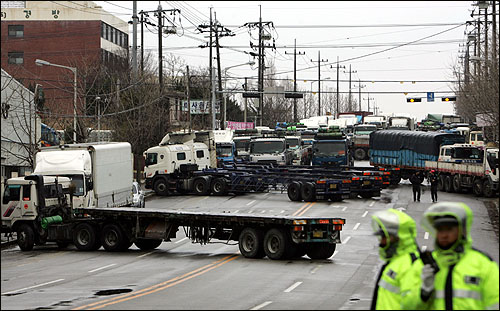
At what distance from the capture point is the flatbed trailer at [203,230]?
74.0ft

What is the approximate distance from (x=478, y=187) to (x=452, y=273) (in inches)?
1486

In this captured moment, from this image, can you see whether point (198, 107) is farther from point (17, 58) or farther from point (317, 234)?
Result: point (317, 234)

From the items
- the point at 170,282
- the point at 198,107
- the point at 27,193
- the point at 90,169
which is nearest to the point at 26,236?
the point at 27,193

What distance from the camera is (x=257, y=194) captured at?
45.8 metres

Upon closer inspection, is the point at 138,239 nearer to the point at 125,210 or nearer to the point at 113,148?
the point at 125,210

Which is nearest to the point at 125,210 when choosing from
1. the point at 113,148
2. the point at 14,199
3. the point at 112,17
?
the point at 14,199

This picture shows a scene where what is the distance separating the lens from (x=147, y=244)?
27469mm

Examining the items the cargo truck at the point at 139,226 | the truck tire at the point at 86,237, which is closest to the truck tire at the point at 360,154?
the cargo truck at the point at 139,226

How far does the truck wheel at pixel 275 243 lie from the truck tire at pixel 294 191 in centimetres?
1745

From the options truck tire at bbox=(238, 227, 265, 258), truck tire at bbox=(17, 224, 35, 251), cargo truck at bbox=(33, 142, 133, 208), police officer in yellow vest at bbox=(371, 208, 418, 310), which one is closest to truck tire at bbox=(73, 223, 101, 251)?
truck tire at bbox=(17, 224, 35, 251)

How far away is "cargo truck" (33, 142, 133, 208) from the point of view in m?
30.2

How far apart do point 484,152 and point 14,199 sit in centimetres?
2544

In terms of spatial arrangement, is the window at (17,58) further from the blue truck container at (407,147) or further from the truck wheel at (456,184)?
the truck wheel at (456,184)

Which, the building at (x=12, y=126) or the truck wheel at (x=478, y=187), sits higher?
the building at (x=12, y=126)
